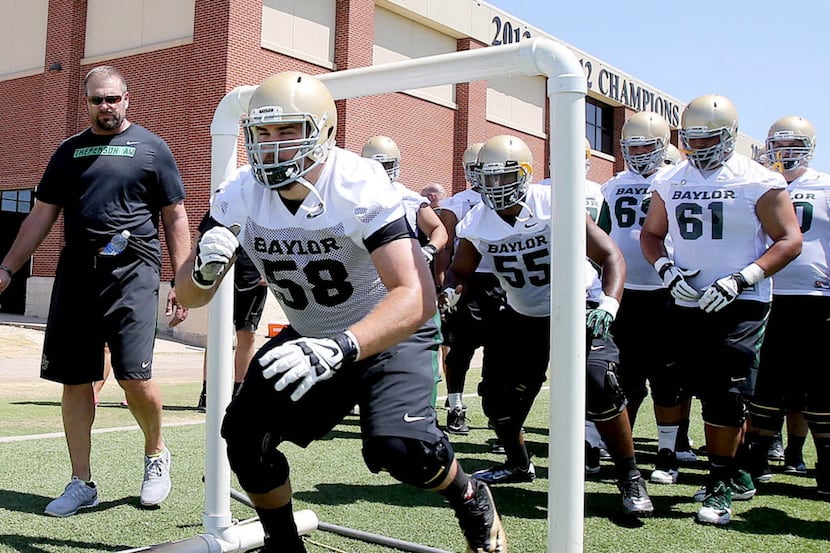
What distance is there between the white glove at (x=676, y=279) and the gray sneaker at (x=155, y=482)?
2687 mm

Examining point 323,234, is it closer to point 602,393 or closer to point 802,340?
point 602,393

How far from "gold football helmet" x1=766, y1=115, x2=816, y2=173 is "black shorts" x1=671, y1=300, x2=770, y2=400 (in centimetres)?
160

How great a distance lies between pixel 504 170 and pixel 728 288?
121 centimetres

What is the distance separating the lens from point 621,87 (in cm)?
2689

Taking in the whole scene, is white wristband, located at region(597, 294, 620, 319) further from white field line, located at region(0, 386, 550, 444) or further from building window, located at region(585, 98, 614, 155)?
building window, located at region(585, 98, 614, 155)

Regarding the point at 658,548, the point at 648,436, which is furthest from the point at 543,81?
the point at 658,548

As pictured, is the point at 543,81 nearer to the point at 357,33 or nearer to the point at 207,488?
the point at 357,33

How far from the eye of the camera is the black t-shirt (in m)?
4.10

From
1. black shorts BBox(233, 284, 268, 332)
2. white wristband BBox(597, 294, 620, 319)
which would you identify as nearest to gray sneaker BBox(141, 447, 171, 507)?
white wristband BBox(597, 294, 620, 319)

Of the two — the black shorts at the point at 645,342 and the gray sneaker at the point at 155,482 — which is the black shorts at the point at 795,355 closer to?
the black shorts at the point at 645,342

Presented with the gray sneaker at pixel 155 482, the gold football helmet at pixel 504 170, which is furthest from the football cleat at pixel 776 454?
the gray sneaker at pixel 155 482

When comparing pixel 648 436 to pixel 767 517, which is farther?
pixel 648 436

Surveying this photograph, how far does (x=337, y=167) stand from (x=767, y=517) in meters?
2.94

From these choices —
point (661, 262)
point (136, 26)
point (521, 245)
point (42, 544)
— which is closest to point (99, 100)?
point (42, 544)
